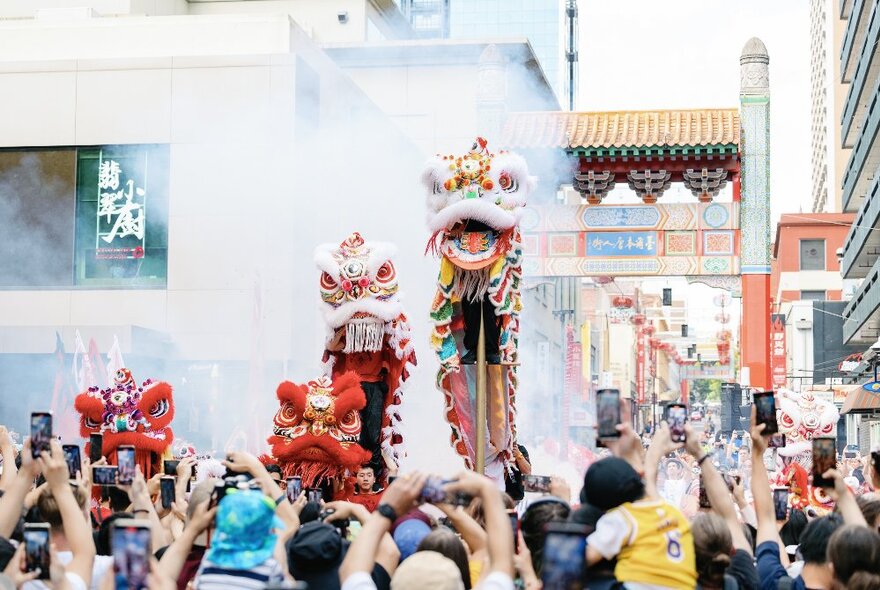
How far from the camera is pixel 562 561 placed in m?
3.73

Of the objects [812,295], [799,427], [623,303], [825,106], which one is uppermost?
[825,106]

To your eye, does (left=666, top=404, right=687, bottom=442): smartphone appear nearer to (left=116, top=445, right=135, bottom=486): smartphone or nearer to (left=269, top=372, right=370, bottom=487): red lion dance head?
(left=116, top=445, right=135, bottom=486): smartphone

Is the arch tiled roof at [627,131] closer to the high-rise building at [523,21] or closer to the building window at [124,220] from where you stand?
the building window at [124,220]

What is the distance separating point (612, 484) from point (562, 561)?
431 mm

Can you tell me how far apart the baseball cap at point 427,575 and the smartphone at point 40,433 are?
56.1 inches

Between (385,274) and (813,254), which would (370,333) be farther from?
(813,254)

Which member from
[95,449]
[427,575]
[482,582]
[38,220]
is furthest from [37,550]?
[38,220]

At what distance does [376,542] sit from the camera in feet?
13.4

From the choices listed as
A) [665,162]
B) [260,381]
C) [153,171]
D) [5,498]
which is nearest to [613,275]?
[665,162]

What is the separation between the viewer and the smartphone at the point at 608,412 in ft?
15.5

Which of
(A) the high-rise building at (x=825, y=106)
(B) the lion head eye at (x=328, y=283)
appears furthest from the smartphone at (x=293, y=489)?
(A) the high-rise building at (x=825, y=106)

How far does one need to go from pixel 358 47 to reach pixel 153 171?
11982 millimetres

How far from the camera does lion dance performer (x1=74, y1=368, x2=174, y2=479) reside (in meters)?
9.82

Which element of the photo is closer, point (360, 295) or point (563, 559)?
point (563, 559)
